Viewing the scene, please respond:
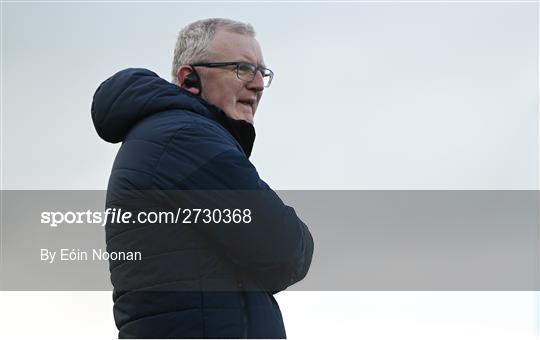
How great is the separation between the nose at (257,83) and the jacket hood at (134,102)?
0.26 meters

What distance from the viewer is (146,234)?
3.43 m

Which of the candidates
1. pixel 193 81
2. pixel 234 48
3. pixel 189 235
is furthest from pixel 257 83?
pixel 189 235

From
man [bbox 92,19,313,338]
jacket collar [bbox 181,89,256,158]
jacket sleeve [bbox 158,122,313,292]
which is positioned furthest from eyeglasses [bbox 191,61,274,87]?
jacket sleeve [bbox 158,122,313,292]

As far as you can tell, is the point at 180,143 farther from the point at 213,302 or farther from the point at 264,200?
the point at 213,302

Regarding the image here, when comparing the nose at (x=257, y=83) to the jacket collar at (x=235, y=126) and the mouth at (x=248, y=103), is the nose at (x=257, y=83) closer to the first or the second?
the mouth at (x=248, y=103)

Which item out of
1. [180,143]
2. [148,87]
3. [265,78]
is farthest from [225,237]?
[265,78]

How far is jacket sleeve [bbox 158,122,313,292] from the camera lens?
11.1 feet

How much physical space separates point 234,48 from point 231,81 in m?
0.19

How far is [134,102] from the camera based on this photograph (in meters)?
3.72

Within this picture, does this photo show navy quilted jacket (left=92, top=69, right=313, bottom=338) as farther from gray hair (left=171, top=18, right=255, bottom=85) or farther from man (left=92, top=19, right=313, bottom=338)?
gray hair (left=171, top=18, right=255, bottom=85)

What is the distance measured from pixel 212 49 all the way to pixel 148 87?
1.59 feet

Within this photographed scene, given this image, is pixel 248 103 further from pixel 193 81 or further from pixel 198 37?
pixel 198 37

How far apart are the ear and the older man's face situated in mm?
40

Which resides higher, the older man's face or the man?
the older man's face
